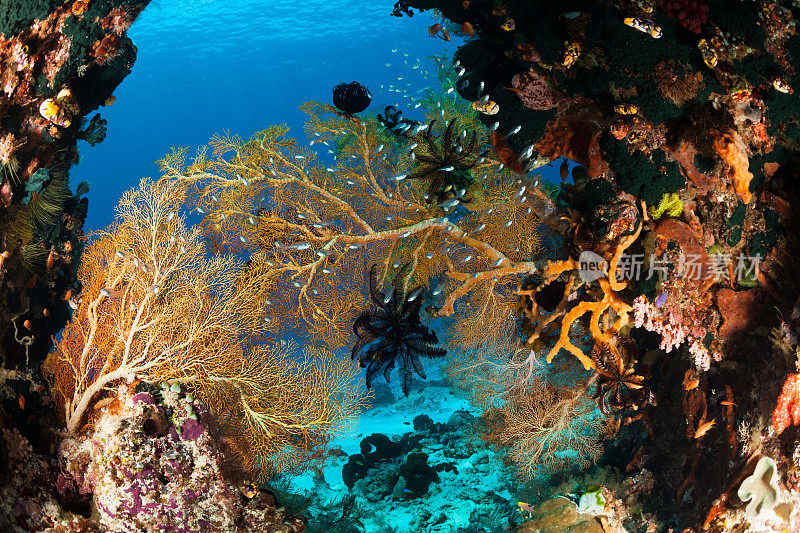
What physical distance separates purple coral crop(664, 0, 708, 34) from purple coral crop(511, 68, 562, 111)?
133 centimetres

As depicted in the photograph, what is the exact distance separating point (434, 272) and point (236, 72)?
76850 mm

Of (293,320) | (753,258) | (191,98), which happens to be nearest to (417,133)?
(293,320)

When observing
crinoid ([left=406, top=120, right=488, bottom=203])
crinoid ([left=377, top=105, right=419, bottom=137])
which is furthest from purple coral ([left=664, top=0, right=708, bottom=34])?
crinoid ([left=377, top=105, right=419, bottom=137])

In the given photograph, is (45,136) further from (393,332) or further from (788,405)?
(788,405)

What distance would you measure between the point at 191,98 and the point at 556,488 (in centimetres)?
8464

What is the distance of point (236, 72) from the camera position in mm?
A: 70250

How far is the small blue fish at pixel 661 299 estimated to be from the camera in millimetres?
4918

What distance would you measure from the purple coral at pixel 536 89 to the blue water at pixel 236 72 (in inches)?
2006

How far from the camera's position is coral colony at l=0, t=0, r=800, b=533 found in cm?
435

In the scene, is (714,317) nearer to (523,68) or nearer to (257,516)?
(523,68)

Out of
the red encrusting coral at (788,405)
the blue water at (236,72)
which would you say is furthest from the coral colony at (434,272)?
the blue water at (236,72)

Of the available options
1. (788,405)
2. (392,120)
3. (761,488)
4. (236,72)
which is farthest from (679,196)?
(236,72)

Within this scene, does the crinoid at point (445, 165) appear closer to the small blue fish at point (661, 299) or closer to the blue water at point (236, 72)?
the small blue fish at point (661, 299)

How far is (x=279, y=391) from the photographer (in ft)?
19.2
